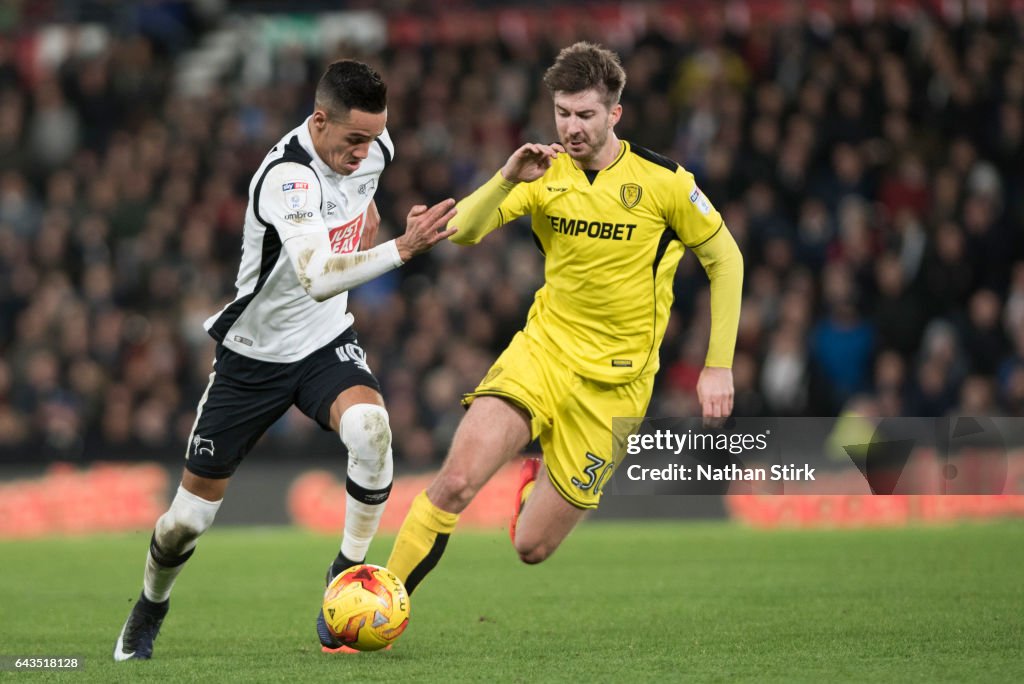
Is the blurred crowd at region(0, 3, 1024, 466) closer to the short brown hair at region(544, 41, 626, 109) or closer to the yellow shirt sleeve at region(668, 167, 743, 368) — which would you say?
the yellow shirt sleeve at region(668, 167, 743, 368)

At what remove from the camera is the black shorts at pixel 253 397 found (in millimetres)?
6930

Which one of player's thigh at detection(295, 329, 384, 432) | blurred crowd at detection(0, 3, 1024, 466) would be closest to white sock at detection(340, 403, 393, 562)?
player's thigh at detection(295, 329, 384, 432)

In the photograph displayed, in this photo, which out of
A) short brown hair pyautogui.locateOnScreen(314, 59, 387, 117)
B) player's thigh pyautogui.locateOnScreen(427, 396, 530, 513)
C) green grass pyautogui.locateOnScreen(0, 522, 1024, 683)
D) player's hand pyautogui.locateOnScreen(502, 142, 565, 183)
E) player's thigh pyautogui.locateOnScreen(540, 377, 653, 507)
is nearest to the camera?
green grass pyautogui.locateOnScreen(0, 522, 1024, 683)

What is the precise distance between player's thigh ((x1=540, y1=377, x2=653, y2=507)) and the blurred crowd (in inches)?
253

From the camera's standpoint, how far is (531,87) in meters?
17.4

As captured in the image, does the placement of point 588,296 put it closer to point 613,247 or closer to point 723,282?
point 613,247

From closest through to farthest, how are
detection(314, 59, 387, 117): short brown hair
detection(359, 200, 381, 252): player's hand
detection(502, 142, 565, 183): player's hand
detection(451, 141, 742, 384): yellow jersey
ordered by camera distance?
detection(502, 142, 565, 183): player's hand < detection(314, 59, 387, 117): short brown hair < detection(451, 141, 742, 384): yellow jersey < detection(359, 200, 381, 252): player's hand

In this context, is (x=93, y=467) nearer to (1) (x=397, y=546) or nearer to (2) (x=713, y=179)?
(2) (x=713, y=179)

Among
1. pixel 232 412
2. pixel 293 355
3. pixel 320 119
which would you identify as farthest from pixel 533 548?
pixel 320 119

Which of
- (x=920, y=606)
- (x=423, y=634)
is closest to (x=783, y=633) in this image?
(x=920, y=606)

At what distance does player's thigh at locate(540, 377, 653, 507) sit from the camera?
7148 mm

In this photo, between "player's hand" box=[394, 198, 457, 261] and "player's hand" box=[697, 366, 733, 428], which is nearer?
"player's hand" box=[394, 198, 457, 261]

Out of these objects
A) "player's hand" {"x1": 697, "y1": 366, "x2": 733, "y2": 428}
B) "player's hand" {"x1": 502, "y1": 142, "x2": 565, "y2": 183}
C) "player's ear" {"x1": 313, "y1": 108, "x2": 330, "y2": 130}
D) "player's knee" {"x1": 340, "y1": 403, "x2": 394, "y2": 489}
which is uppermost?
"player's ear" {"x1": 313, "y1": 108, "x2": 330, "y2": 130}

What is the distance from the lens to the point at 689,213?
704 centimetres
